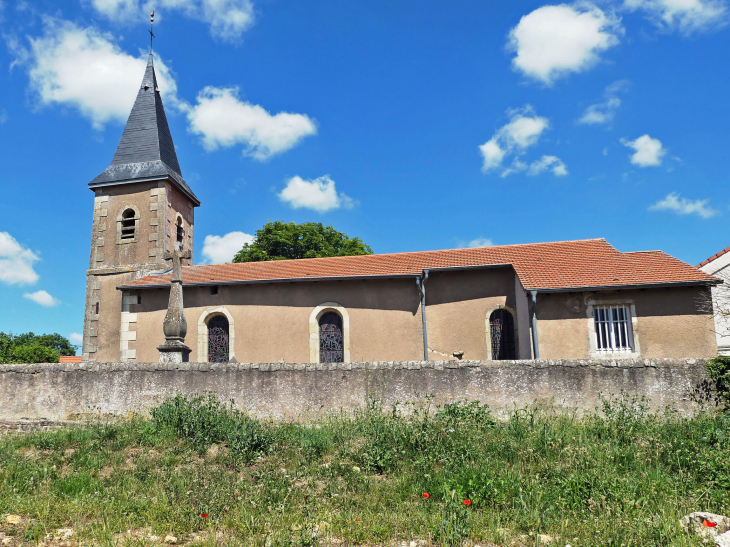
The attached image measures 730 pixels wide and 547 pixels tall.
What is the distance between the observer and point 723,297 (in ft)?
52.1

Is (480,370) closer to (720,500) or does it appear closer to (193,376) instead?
(720,500)

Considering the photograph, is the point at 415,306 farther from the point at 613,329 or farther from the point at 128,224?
the point at 128,224

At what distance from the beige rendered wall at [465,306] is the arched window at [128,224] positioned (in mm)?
10623

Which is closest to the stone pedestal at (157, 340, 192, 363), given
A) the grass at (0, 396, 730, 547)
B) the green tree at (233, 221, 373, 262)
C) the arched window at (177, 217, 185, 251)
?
the grass at (0, 396, 730, 547)

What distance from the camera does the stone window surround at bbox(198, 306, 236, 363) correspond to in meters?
14.9

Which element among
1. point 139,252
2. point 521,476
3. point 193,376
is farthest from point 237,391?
point 139,252

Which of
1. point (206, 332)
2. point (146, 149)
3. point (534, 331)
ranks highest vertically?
point (146, 149)

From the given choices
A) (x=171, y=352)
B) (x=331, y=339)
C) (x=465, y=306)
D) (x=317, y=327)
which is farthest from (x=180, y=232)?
(x=465, y=306)

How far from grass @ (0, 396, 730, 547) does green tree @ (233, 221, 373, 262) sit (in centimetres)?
1917

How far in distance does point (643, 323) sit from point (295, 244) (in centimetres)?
1874

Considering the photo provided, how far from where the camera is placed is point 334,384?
28.7 ft

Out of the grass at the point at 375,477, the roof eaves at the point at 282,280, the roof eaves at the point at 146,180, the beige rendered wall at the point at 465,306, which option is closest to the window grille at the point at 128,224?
the roof eaves at the point at 146,180

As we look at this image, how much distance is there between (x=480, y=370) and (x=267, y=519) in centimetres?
468

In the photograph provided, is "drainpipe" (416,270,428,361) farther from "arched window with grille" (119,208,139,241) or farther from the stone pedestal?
"arched window with grille" (119,208,139,241)
